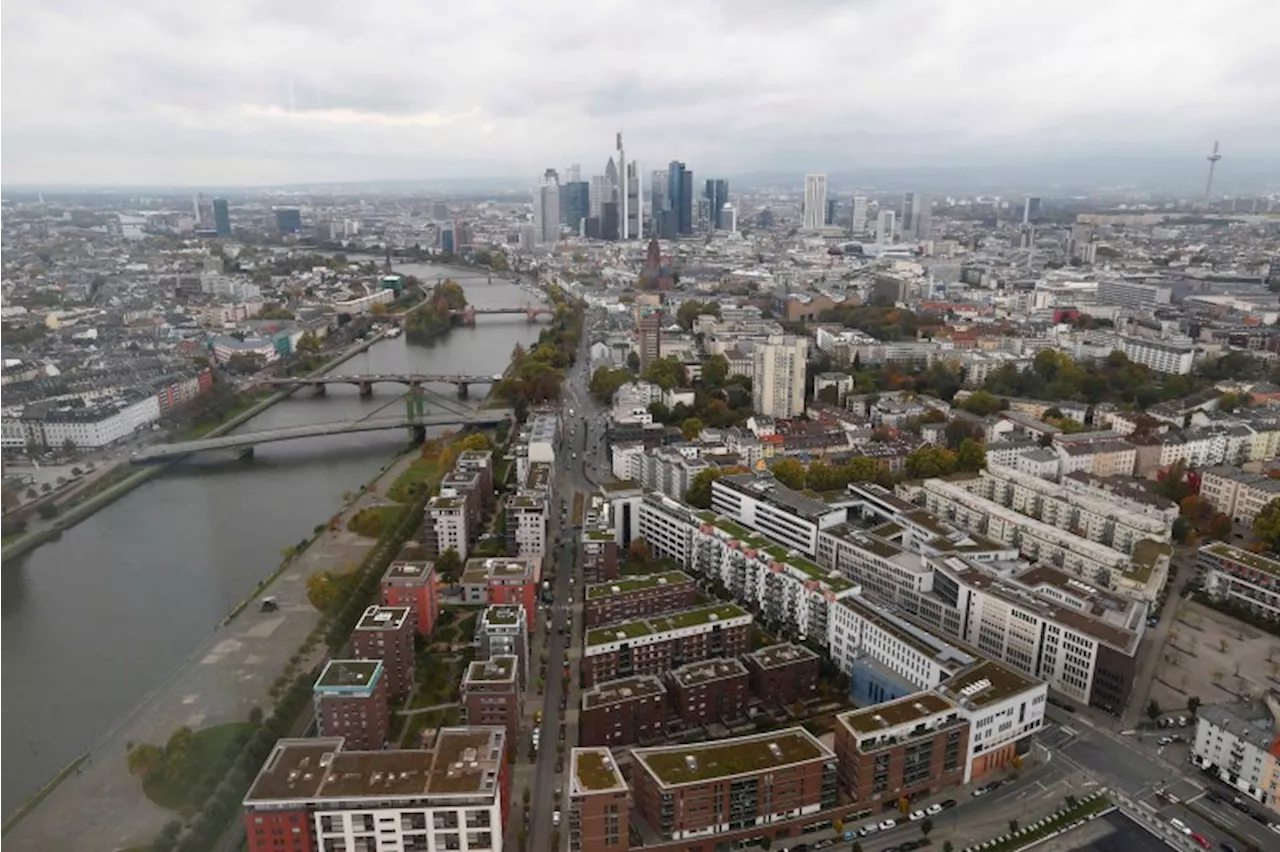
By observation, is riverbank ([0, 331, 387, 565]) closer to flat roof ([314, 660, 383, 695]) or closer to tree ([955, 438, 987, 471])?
flat roof ([314, 660, 383, 695])

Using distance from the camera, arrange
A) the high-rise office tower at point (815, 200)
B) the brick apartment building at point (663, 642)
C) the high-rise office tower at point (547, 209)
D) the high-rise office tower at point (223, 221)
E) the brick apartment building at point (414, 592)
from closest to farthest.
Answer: the brick apartment building at point (663, 642)
the brick apartment building at point (414, 592)
the high-rise office tower at point (223, 221)
the high-rise office tower at point (547, 209)
the high-rise office tower at point (815, 200)

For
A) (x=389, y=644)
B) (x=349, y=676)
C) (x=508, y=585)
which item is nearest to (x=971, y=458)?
(x=508, y=585)

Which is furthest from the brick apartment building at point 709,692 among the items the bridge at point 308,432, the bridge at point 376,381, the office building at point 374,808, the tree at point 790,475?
the bridge at point 376,381

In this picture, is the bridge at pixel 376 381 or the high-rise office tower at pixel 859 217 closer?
the bridge at pixel 376 381

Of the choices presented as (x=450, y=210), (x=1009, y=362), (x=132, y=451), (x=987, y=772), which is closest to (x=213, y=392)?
(x=132, y=451)

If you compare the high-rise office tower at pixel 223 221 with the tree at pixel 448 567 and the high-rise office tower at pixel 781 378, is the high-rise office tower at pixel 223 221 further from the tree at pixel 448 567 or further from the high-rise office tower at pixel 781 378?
the tree at pixel 448 567

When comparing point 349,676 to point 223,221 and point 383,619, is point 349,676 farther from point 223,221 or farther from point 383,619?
point 223,221

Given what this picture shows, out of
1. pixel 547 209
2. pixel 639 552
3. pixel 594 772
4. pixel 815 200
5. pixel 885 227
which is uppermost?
pixel 815 200
